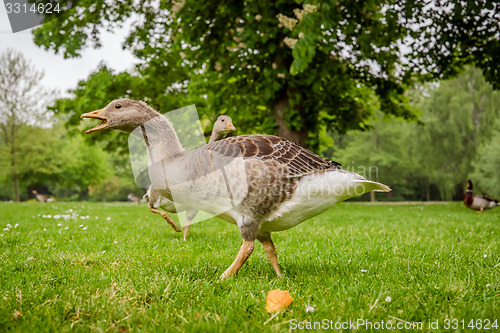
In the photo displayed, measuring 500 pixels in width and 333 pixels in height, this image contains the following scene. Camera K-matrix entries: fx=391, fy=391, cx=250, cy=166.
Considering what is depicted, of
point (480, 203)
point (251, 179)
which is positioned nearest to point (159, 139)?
point (251, 179)

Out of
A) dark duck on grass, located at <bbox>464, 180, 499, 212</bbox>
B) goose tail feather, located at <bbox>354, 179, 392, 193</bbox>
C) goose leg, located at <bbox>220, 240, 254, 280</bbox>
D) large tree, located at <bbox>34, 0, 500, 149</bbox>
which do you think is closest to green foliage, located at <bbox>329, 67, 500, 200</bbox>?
dark duck on grass, located at <bbox>464, 180, 499, 212</bbox>

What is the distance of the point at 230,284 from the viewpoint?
2.93 meters

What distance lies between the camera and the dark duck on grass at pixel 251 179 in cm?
297

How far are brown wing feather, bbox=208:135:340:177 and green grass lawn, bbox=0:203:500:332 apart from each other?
900 mm

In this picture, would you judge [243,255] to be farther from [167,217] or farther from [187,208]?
[167,217]

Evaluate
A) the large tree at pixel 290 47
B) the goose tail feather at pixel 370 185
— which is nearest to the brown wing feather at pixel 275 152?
the goose tail feather at pixel 370 185

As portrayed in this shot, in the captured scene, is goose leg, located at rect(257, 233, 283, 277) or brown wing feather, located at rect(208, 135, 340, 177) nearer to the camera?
brown wing feather, located at rect(208, 135, 340, 177)

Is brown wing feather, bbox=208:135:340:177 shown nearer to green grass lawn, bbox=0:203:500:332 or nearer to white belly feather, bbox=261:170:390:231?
white belly feather, bbox=261:170:390:231

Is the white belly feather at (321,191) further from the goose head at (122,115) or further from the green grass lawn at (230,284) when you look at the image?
the goose head at (122,115)

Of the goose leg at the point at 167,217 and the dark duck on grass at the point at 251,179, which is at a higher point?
the dark duck on grass at the point at 251,179

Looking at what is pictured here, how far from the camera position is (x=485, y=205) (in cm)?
1206

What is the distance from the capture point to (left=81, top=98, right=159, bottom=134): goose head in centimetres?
316

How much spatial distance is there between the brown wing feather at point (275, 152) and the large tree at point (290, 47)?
4.81 m

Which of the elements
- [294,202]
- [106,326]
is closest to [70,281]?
[106,326]
